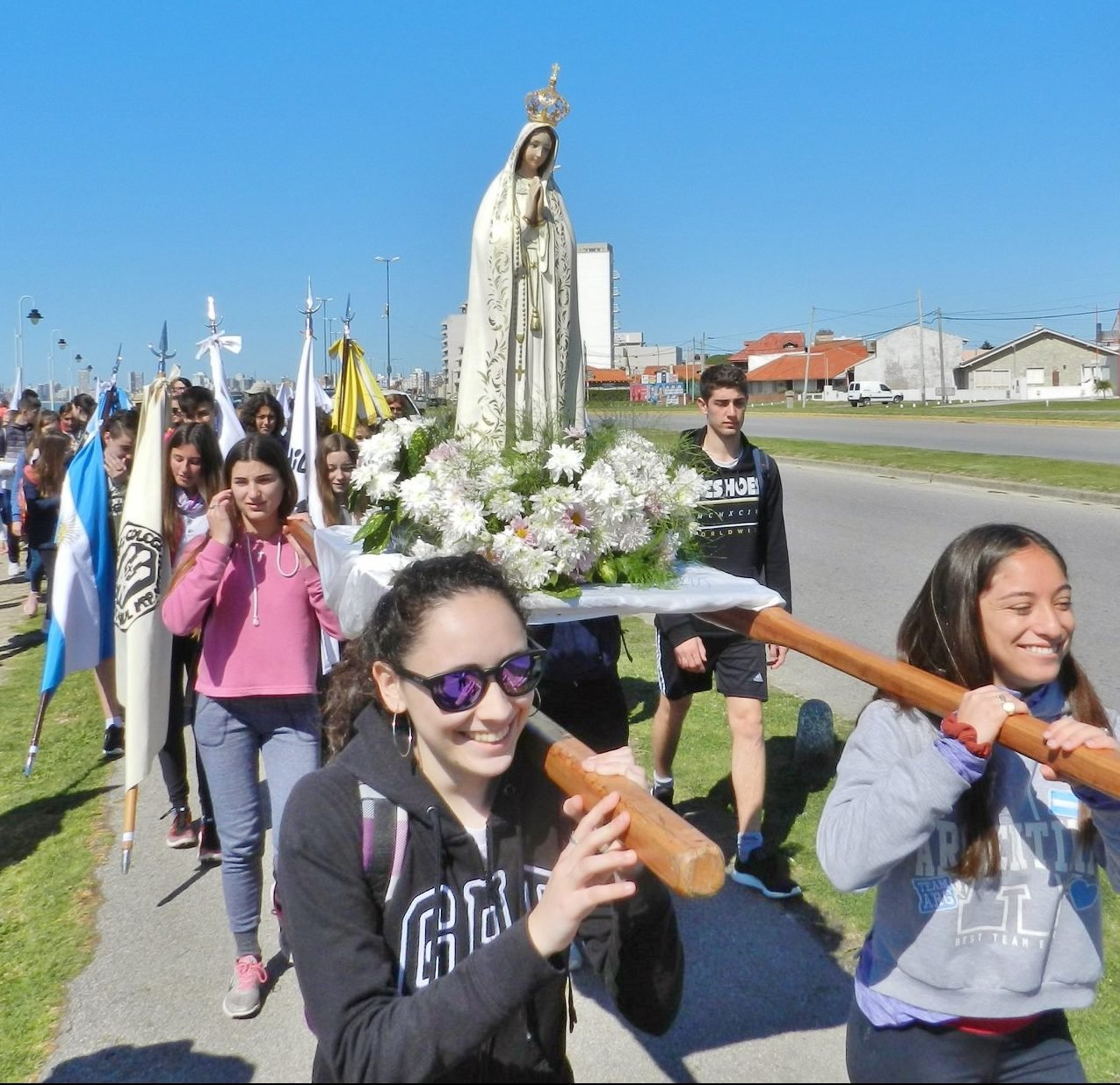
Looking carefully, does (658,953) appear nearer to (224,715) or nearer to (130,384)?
(224,715)

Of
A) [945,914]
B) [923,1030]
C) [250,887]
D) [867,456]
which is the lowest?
[250,887]

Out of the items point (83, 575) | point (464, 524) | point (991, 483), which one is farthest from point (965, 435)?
point (464, 524)

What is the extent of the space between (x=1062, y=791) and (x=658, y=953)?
854mm

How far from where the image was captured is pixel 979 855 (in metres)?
2.10

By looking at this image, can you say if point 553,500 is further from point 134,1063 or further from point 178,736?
point 178,736

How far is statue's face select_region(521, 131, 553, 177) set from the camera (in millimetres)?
4166

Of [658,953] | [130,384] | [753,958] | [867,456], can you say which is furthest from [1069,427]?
[658,953]

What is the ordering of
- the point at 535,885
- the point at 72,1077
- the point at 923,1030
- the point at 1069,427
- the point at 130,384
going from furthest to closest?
the point at 1069,427
the point at 130,384
the point at 72,1077
the point at 923,1030
the point at 535,885

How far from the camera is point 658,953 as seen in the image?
1.88 meters

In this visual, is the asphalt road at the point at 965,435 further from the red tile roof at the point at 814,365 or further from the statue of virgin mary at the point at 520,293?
the red tile roof at the point at 814,365

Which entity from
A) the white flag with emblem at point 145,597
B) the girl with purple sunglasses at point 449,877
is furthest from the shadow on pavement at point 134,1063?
the girl with purple sunglasses at point 449,877

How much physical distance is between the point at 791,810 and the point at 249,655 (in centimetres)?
263

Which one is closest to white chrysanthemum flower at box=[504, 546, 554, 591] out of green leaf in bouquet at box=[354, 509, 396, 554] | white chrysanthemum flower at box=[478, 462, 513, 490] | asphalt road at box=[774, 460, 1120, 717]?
white chrysanthemum flower at box=[478, 462, 513, 490]

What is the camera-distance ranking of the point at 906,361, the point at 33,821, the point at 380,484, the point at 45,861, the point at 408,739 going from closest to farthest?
the point at 408,739
the point at 380,484
the point at 45,861
the point at 33,821
the point at 906,361
